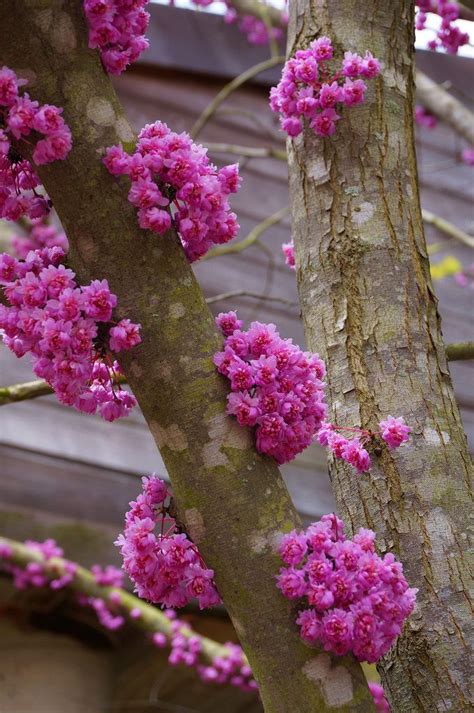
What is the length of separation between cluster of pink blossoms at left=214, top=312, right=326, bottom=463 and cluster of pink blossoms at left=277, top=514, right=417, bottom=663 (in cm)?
16

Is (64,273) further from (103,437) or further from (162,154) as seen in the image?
(103,437)

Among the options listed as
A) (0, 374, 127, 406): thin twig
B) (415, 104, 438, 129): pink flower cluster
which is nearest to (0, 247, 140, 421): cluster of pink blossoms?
(0, 374, 127, 406): thin twig

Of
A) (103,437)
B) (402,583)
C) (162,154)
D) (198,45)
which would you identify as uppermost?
(198,45)

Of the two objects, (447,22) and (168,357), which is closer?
(168,357)

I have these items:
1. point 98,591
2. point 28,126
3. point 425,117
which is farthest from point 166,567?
point 425,117

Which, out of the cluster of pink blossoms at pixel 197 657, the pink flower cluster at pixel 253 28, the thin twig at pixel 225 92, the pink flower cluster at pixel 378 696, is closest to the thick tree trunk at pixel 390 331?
the thin twig at pixel 225 92

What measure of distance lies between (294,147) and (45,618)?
257cm

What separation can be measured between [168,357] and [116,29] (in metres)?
0.59

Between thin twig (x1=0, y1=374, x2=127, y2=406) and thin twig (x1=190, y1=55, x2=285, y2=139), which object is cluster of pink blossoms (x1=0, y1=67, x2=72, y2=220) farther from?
thin twig (x1=190, y1=55, x2=285, y2=139)

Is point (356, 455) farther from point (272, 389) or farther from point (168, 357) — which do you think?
point (168, 357)

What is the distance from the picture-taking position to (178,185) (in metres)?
1.55

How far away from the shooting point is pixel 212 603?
5.11 ft

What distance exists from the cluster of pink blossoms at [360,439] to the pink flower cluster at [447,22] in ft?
5.66

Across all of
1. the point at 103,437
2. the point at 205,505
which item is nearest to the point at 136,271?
the point at 205,505
